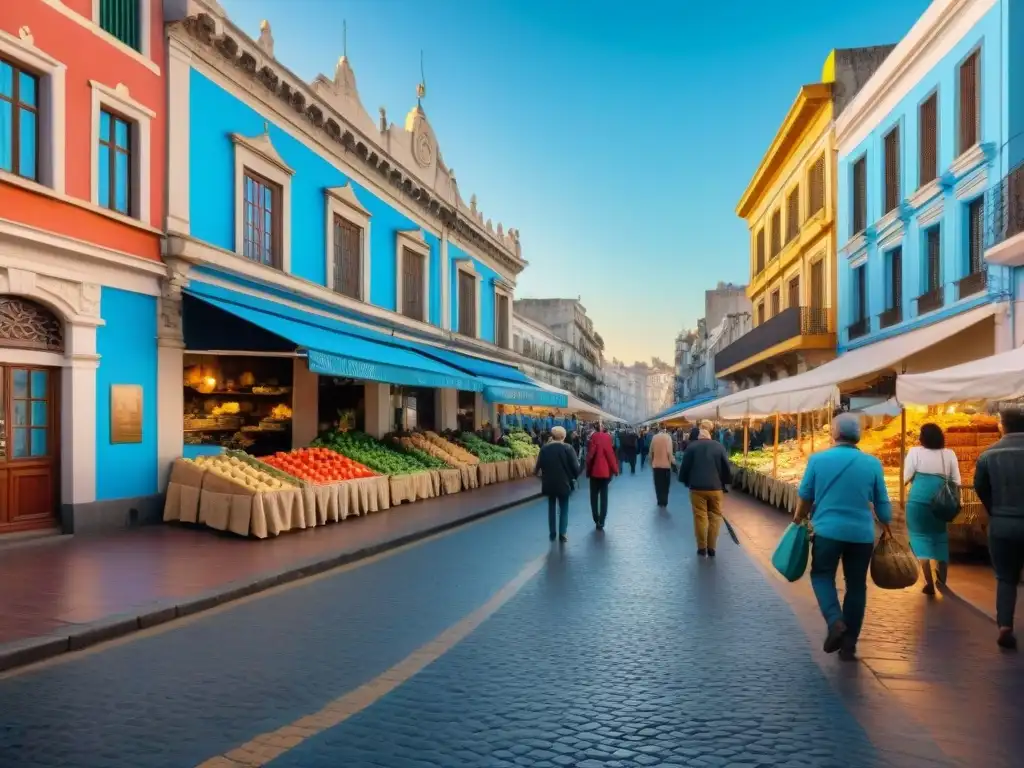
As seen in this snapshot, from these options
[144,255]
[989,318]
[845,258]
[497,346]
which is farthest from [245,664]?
[497,346]

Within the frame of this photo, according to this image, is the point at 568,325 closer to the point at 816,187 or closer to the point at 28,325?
the point at 816,187

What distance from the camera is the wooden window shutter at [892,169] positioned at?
22672 millimetres

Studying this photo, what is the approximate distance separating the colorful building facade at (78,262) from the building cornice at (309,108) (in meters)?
0.97

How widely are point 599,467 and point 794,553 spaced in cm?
797

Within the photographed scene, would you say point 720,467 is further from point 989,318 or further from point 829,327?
point 829,327

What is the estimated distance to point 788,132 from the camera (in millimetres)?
32562

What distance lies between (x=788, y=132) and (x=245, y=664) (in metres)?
30.9

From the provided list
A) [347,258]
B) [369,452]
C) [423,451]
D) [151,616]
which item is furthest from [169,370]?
[347,258]

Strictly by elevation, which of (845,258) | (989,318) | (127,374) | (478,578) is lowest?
(478,578)

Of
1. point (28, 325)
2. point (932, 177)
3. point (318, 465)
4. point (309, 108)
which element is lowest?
point (318, 465)

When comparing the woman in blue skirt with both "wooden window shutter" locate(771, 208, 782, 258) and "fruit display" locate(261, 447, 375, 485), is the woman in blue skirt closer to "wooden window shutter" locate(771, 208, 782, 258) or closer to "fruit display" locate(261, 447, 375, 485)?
"fruit display" locate(261, 447, 375, 485)

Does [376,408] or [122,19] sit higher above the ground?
[122,19]

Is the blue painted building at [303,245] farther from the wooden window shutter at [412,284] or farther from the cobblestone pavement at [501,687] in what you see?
the cobblestone pavement at [501,687]

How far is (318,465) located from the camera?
15055mm
